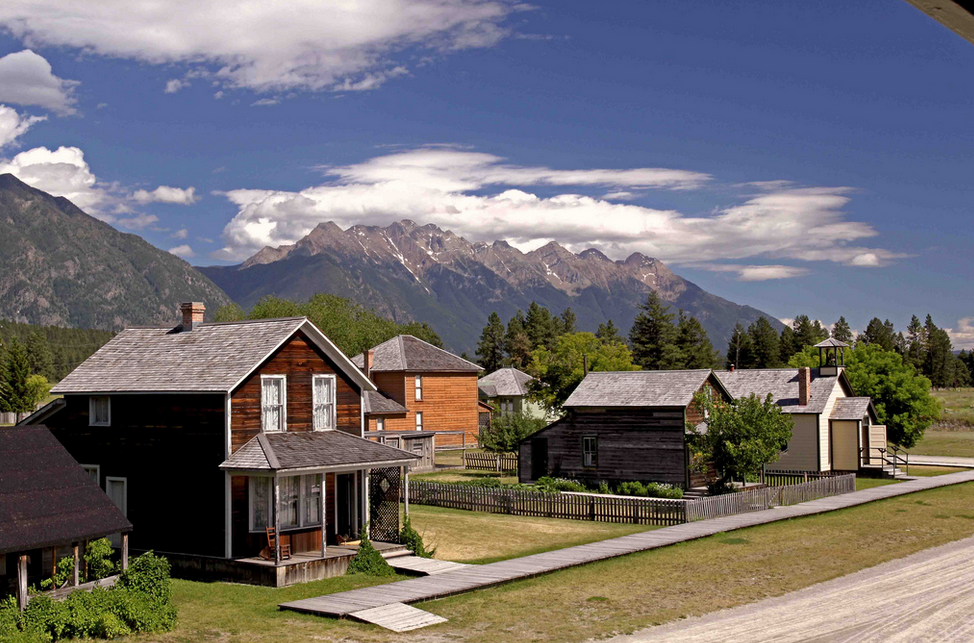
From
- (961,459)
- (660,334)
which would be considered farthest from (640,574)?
(660,334)

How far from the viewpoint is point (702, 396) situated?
44688mm

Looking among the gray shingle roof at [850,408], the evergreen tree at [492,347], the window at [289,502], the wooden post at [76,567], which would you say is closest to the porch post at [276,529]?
the window at [289,502]

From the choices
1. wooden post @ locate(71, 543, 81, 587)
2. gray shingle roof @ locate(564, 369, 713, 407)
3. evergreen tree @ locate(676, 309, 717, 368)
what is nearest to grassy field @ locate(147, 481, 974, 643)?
wooden post @ locate(71, 543, 81, 587)

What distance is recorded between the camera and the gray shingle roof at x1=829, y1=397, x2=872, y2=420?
177ft

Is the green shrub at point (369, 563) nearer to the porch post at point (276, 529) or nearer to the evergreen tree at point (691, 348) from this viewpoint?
the porch post at point (276, 529)

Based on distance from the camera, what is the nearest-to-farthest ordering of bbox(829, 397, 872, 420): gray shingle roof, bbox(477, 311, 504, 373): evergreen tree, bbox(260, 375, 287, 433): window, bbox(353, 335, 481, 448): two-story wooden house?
bbox(260, 375, 287, 433): window < bbox(829, 397, 872, 420): gray shingle roof < bbox(353, 335, 481, 448): two-story wooden house < bbox(477, 311, 504, 373): evergreen tree

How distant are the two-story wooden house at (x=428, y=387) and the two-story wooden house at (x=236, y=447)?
140 ft

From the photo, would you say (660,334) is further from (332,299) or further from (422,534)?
(422,534)

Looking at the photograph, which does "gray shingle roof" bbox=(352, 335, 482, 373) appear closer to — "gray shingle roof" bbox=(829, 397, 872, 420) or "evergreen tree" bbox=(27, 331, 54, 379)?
"gray shingle roof" bbox=(829, 397, 872, 420)

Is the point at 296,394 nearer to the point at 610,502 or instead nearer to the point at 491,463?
the point at 610,502

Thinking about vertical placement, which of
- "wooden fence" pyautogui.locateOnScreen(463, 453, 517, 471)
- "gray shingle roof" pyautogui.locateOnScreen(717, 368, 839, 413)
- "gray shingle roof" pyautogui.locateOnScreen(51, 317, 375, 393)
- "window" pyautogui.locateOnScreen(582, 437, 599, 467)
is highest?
"gray shingle roof" pyautogui.locateOnScreen(51, 317, 375, 393)

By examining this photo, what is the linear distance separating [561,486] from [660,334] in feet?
269

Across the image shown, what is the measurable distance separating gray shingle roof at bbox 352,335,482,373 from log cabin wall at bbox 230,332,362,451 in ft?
145

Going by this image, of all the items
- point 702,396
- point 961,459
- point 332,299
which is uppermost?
point 332,299
